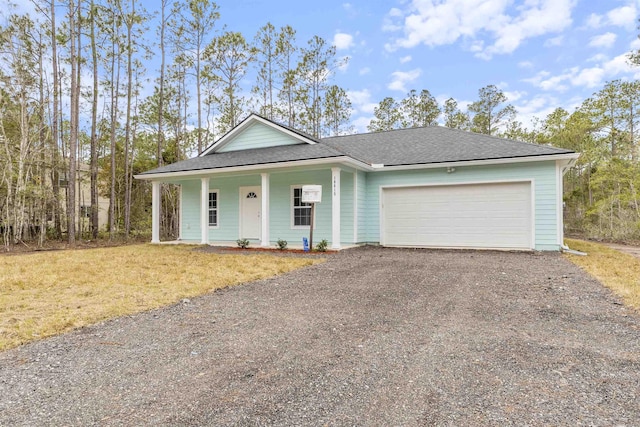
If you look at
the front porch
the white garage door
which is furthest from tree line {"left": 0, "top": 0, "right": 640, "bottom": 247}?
the white garage door

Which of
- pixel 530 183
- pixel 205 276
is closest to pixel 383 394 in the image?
pixel 205 276

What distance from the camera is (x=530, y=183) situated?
924 cm

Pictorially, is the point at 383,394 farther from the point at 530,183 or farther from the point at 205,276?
the point at 530,183

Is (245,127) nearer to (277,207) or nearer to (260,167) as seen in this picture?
(260,167)

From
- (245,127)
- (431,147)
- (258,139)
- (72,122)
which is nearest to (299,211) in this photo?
(258,139)

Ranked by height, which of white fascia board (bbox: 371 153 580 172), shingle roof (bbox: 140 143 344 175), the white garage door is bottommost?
the white garage door

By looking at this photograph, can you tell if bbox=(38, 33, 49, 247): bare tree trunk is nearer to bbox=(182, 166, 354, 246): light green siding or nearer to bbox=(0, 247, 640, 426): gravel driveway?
bbox=(182, 166, 354, 246): light green siding

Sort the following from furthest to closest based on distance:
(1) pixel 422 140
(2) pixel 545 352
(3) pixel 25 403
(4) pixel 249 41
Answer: (4) pixel 249 41 < (1) pixel 422 140 < (2) pixel 545 352 < (3) pixel 25 403

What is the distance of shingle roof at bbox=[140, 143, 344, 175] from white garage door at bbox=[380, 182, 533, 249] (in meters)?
2.51

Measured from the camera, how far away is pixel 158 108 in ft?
60.6

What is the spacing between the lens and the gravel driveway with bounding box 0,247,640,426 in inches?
74.0

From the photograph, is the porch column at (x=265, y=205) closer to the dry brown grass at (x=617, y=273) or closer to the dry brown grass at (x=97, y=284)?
the dry brown grass at (x=97, y=284)

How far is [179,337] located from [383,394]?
190cm

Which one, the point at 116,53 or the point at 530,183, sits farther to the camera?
the point at 116,53
